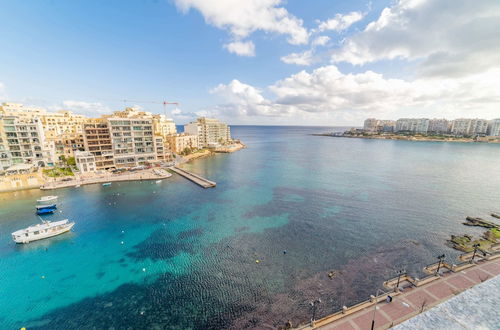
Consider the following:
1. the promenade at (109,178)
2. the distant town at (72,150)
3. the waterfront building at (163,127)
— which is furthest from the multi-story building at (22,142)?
→ the waterfront building at (163,127)

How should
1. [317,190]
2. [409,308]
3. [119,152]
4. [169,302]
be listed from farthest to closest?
[119,152]
[317,190]
[169,302]
[409,308]

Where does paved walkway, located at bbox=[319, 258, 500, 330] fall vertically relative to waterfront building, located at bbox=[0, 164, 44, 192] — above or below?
below

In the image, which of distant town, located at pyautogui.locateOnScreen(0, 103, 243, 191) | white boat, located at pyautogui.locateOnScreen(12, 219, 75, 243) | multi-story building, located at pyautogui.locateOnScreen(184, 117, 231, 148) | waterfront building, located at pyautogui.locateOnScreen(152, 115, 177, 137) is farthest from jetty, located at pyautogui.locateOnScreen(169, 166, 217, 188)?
multi-story building, located at pyautogui.locateOnScreen(184, 117, 231, 148)

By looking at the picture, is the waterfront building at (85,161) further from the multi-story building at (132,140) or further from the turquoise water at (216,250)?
the turquoise water at (216,250)

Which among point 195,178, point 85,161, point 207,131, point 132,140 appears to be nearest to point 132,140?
point 132,140

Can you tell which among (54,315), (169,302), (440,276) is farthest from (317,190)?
(54,315)

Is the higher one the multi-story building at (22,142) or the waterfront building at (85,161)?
the multi-story building at (22,142)

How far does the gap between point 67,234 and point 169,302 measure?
1159 inches

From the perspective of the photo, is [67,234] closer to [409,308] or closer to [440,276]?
[409,308]

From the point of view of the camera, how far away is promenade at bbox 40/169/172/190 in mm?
63662

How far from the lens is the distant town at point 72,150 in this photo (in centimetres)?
6650

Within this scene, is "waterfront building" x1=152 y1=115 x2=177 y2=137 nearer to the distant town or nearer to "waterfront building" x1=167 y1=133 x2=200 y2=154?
"waterfront building" x1=167 y1=133 x2=200 y2=154

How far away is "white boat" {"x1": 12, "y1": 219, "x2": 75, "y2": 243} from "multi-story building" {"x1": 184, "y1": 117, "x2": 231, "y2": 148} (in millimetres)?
105913

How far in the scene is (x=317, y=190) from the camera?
2479 inches
